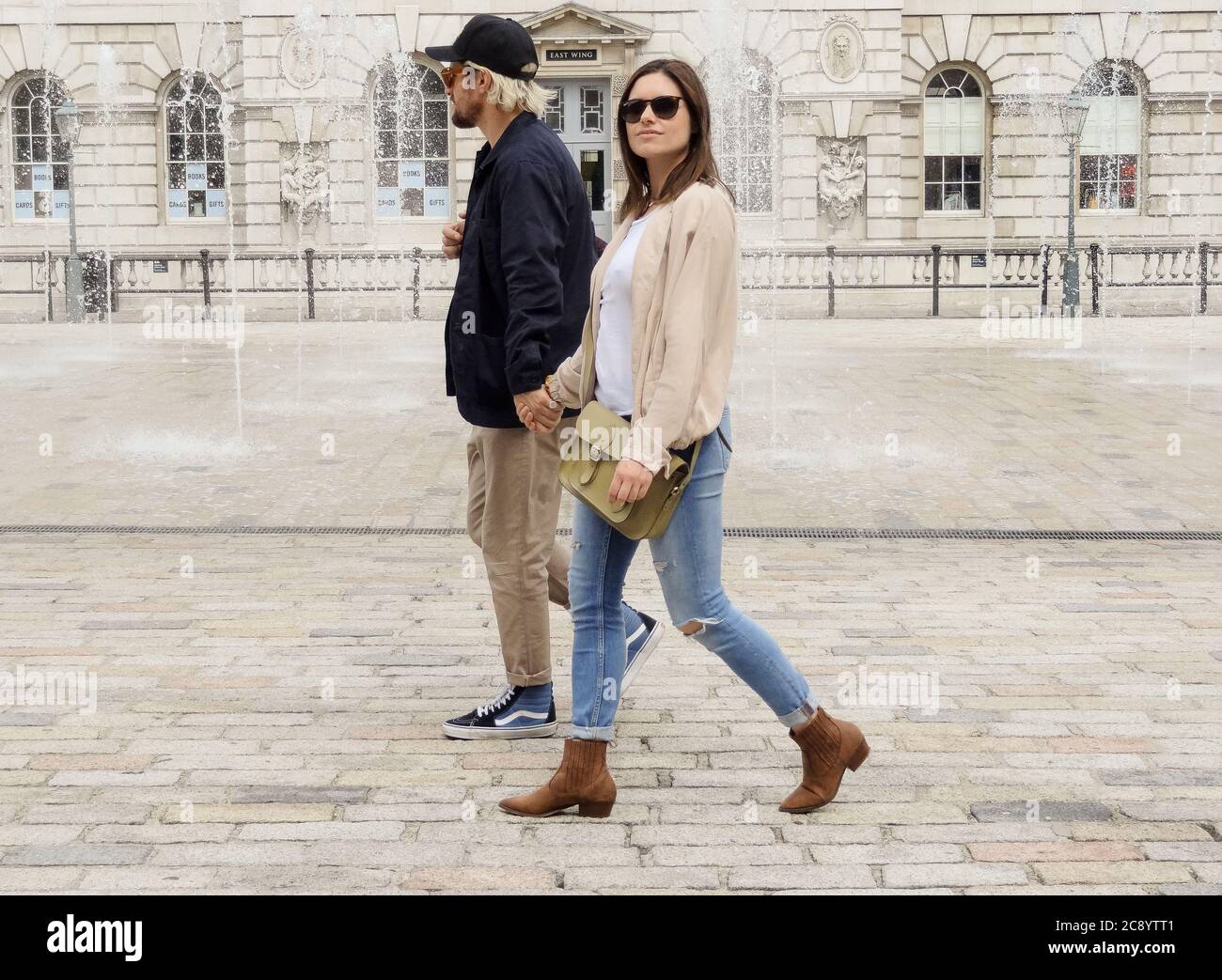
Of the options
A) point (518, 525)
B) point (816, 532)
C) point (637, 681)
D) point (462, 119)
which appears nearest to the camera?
point (462, 119)

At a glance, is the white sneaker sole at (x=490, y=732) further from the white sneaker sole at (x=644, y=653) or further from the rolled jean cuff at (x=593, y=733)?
the rolled jean cuff at (x=593, y=733)

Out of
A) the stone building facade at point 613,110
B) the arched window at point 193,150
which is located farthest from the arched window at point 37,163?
the arched window at point 193,150

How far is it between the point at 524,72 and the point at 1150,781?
2536 millimetres

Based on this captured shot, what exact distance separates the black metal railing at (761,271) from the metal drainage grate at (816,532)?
1748 centimetres

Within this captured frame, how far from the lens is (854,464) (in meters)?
10.7

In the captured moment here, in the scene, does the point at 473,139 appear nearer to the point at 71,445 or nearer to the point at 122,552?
the point at 71,445

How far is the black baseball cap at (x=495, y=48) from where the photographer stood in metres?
4.67

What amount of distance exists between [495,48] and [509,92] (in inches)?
4.8

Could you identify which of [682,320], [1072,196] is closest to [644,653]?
[682,320]

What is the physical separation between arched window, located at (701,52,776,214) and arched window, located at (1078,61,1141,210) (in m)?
5.79

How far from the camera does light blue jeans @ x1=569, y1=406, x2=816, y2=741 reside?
4.24 metres

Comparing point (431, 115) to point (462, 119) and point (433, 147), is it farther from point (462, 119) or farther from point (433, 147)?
point (462, 119)

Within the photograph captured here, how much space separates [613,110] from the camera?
29.5m

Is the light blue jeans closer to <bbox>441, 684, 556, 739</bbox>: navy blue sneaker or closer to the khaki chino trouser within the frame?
the khaki chino trouser
